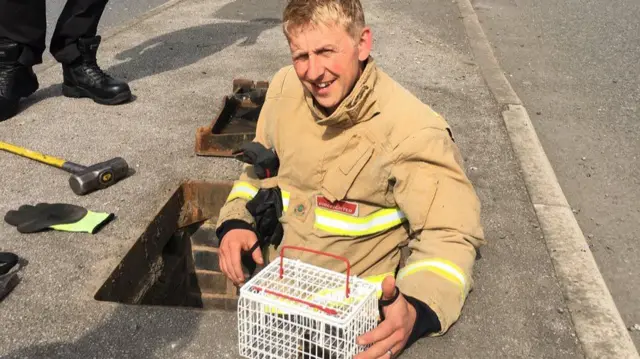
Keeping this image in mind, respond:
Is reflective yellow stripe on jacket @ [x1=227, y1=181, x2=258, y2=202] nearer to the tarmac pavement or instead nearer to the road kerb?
the tarmac pavement

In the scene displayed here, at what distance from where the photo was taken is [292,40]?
8.64 ft

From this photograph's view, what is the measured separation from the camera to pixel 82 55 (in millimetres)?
5281

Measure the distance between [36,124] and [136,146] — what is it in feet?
2.73

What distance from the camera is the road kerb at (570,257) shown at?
2850mm

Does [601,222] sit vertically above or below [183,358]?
below

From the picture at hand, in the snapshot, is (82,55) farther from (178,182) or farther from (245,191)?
(245,191)

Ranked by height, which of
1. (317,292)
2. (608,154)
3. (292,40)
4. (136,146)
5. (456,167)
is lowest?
(608,154)

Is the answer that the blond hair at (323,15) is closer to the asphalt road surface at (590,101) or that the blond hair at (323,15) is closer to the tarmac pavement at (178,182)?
the tarmac pavement at (178,182)

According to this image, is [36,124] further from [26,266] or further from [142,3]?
[142,3]

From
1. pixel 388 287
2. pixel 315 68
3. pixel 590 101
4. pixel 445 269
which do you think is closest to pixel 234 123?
pixel 315 68

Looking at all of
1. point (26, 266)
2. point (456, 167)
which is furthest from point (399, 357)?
point (26, 266)

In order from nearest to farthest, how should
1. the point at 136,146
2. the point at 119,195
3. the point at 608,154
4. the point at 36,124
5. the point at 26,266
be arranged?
the point at 26,266
the point at 119,195
the point at 136,146
the point at 36,124
the point at 608,154

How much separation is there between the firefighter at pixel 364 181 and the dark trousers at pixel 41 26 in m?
2.65

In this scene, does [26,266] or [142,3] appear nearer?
[26,266]
